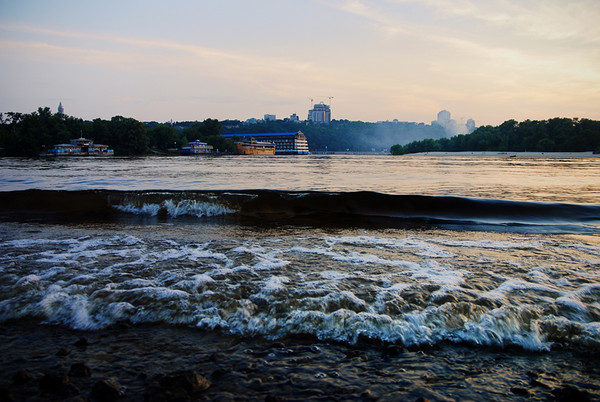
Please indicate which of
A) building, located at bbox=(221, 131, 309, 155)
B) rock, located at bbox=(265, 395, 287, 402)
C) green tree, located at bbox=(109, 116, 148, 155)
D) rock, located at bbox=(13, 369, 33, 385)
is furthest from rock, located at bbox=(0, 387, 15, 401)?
building, located at bbox=(221, 131, 309, 155)

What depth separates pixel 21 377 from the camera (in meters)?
2.89

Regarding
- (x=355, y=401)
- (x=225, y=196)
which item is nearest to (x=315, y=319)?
(x=355, y=401)

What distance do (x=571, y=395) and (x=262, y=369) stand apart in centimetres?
228

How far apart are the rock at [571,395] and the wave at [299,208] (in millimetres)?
7687

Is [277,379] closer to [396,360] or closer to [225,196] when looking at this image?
[396,360]

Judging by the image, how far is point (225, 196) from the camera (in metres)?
13.1

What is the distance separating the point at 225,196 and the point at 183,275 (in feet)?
25.4

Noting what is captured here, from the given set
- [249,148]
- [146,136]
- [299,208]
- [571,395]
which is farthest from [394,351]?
[249,148]

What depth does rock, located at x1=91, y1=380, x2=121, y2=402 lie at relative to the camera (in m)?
2.69

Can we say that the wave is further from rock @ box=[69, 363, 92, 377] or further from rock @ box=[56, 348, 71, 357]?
rock @ box=[69, 363, 92, 377]

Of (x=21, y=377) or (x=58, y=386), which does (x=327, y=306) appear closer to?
(x=58, y=386)

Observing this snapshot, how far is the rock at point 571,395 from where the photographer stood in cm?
274

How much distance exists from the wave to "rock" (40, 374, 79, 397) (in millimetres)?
8024

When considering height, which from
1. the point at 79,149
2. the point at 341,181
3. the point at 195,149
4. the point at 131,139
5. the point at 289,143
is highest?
the point at 289,143
